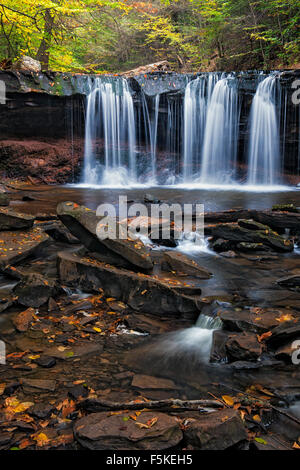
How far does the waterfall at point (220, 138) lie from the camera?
15.7m

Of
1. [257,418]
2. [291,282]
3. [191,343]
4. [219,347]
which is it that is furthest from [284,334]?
[291,282]

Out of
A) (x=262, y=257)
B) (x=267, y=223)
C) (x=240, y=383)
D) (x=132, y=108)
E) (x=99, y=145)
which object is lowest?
(x=240, y=383)

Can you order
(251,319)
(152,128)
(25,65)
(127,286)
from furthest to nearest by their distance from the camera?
(152,128) → (25,65) → (127,286) → (251,319)

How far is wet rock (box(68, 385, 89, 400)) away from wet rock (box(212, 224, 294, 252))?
204 inches

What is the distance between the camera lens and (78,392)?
9.58 feet

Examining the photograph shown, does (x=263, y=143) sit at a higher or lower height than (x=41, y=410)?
higher

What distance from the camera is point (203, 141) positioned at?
1652 cm

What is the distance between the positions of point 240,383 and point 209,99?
14854mm

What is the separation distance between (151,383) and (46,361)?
105cm

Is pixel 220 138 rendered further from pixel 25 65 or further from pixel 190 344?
pixel 190 344

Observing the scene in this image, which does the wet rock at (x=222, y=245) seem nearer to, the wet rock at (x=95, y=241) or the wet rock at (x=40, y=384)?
the wet rock at (x=95, y=241)
